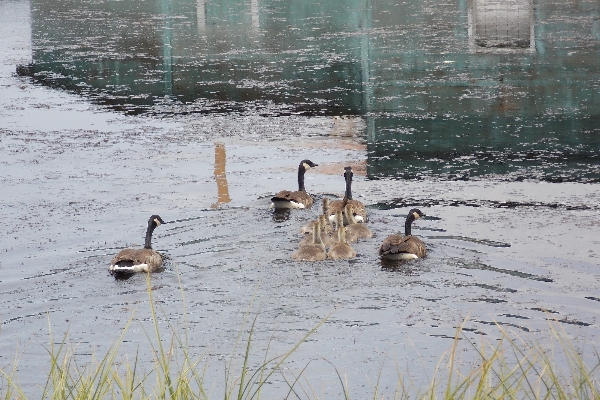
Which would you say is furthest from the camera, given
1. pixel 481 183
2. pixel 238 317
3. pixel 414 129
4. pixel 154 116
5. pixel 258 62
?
pixel 258 62

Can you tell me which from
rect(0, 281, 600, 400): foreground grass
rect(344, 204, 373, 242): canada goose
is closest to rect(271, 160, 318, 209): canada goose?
rect(344, 204, 373, 242): canada goose

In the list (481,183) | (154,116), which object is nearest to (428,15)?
(154,116)

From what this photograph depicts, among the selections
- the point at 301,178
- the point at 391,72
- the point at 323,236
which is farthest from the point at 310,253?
the point at 391,72

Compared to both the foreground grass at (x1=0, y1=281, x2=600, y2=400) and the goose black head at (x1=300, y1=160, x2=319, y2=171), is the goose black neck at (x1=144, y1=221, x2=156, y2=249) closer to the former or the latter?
the foreground grass at (x1=0, y1=281, x2=600, y2=400)

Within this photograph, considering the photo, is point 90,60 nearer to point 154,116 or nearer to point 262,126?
point 154,116

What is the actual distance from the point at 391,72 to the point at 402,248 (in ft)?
35.6

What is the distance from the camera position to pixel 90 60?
22.0 m

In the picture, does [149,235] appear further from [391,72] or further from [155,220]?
[391,72]

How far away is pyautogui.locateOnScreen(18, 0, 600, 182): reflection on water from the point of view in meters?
13.4

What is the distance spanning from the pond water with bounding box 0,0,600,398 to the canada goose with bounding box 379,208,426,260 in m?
0.12

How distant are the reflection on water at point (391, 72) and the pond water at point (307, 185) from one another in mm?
76

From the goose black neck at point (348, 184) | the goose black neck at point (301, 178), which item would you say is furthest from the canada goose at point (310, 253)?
the goose black neck at point (301, 178)

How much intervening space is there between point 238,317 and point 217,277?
101 centimetres

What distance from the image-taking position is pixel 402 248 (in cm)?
912
